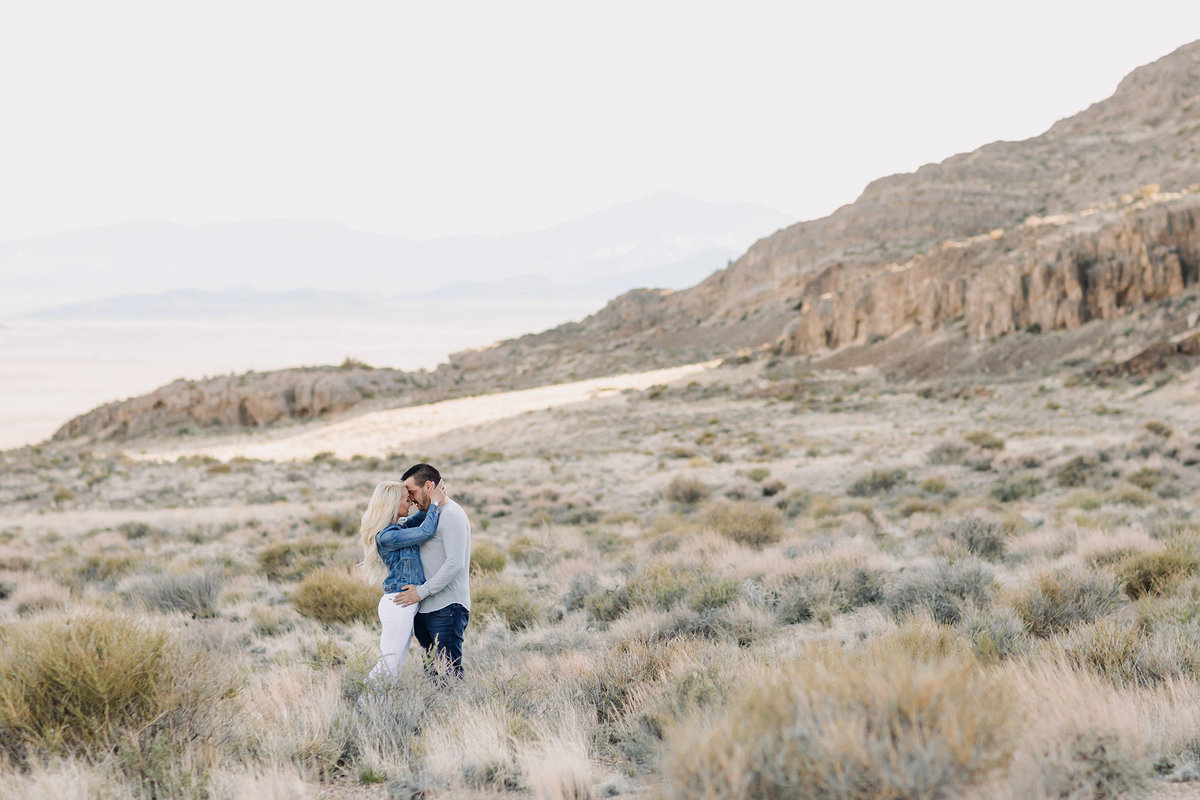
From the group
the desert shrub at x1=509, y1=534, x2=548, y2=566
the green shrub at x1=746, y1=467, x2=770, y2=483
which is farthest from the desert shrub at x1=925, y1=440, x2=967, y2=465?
the desert shrub at x1=509, y1=534, x2=548, y2=566

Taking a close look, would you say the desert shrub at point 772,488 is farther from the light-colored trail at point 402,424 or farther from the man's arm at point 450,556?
the light-colored trail at point 402,424

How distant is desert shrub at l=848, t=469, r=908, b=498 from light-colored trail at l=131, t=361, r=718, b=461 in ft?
71.2

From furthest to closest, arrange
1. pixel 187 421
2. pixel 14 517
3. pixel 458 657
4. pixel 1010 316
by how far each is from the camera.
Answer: pixel 187 421 < pixel 1010 316 < pixel 14 517 < pixel 458 657

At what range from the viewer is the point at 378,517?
15.5 ft

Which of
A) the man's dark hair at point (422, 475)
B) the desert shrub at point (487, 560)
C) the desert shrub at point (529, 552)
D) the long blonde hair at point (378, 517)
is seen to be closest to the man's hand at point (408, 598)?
the long blonde hair at point (378, 517)

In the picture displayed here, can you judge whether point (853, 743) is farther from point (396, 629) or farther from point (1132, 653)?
point (396, 629)

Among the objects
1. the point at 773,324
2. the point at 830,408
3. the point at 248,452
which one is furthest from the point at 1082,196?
the point at 248,452

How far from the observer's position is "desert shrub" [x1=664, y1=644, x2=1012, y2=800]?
2213mm

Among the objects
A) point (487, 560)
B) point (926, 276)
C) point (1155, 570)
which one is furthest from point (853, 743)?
point (926, 276)

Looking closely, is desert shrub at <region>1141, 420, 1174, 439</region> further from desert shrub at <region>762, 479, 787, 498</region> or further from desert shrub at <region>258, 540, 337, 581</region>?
desert shrub at <region>258, 540, 337, 581</region>

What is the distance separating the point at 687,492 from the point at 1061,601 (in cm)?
1061

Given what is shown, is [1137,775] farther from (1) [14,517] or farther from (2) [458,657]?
(1) [14,517]

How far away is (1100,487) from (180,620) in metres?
13.8

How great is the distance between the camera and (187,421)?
51062 mm
